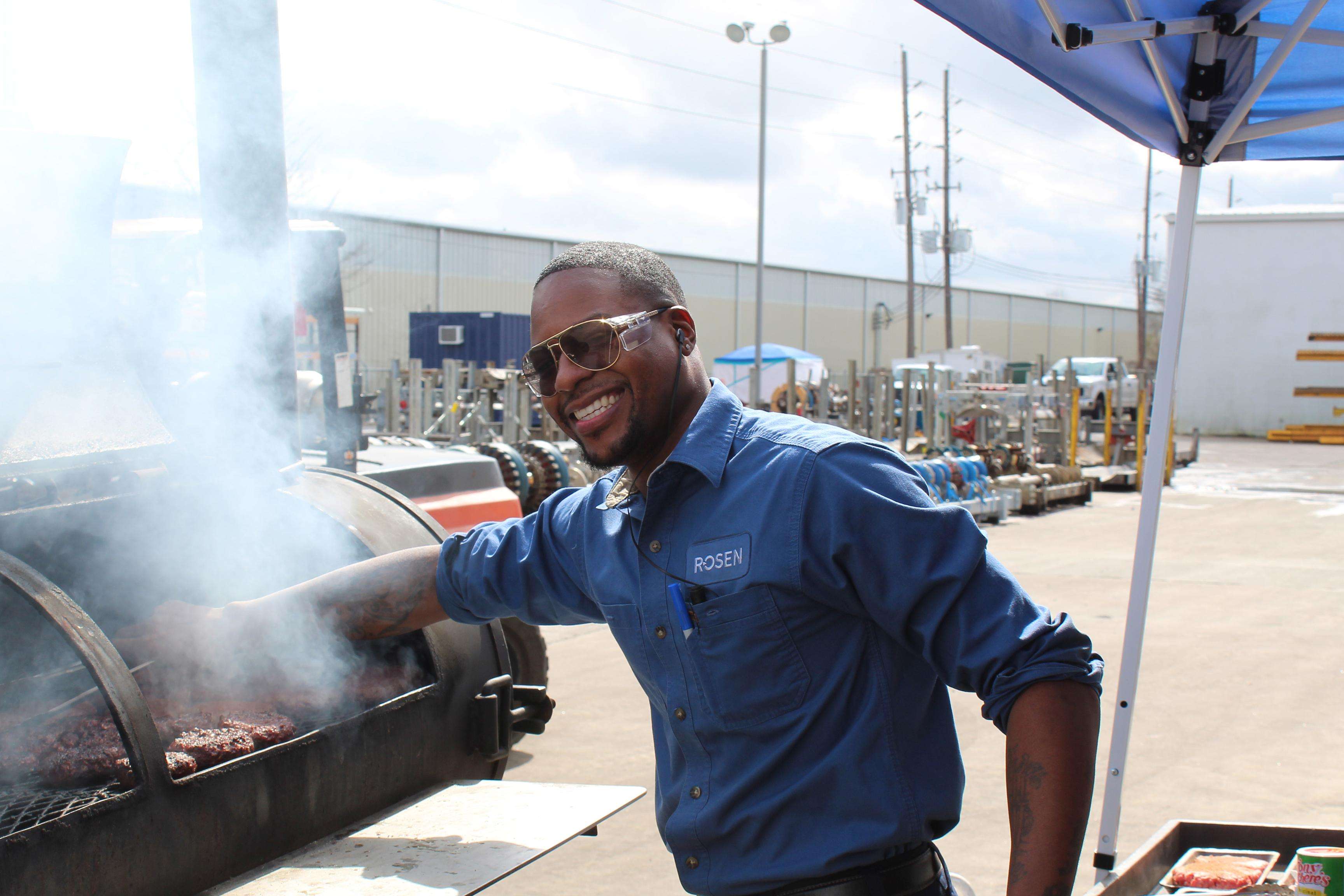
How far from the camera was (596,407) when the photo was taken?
1.70m

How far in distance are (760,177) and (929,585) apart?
19298 mm

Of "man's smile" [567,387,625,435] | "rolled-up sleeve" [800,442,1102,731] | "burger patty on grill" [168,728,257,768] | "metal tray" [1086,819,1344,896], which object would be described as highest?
"man's smile" [567,387,625,435]

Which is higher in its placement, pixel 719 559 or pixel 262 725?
pixel 719 559

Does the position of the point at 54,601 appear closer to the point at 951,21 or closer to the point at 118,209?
the point at 118,209

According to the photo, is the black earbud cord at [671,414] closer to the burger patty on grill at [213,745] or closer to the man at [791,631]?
the man at [791,631]

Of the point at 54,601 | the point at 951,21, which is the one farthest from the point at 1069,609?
the point at 54,601

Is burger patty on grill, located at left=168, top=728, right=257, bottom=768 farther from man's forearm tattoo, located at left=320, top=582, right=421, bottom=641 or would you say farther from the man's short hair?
the man's short hair

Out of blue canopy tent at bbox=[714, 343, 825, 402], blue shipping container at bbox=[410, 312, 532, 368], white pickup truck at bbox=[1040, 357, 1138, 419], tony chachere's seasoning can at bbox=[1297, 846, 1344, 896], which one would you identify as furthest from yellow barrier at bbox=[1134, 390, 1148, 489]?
tony chachere's seasoning can at bbox=[1297, 846, 1344, 896]

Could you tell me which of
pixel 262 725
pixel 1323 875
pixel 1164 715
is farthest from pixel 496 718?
pixel 1164 715

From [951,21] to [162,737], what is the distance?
96.2 inches

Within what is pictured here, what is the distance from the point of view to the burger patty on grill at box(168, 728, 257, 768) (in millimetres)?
2281

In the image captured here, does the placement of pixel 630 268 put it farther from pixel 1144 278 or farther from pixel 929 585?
pixel 1144 278

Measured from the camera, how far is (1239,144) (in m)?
3.44

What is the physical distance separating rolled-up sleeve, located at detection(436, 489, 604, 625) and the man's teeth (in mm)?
238
